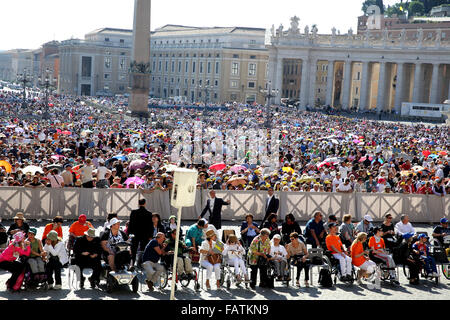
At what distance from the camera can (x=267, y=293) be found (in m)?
12.8

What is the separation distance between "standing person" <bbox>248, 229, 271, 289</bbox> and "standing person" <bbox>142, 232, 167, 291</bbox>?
1.51 metres

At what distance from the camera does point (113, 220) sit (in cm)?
1371

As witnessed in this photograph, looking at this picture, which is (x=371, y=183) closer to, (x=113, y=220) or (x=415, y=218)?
(x=415, y=218)

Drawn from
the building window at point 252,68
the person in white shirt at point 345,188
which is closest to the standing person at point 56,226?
the person in white shirt at point 345,188

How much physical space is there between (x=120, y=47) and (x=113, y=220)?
12300 centimetres

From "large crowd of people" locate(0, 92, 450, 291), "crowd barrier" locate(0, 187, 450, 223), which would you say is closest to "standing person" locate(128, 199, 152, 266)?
"large crowd of people" locate(0, 92, 450, 291)

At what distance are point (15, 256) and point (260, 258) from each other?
3984mm

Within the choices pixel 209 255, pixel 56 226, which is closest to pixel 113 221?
pixel 56 226

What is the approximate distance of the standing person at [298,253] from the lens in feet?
44.1

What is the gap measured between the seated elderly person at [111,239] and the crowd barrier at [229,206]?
4.96 meters

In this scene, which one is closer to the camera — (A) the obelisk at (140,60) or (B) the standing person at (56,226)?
(B) the standing person at (56,226)

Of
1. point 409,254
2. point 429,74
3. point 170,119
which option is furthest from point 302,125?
point 429,74

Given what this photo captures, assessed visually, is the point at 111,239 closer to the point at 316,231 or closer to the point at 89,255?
the point at 89,255

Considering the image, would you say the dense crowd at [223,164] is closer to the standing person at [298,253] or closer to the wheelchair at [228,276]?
the wheelchair at [228,276]
